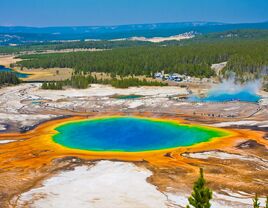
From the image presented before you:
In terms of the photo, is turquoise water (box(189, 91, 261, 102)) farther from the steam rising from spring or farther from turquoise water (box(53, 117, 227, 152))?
turquoise water (box(53, 117, 227, 152))

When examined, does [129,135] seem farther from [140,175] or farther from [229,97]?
[229,97]

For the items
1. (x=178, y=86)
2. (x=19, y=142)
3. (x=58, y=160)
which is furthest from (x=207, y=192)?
(x=178, y=86)

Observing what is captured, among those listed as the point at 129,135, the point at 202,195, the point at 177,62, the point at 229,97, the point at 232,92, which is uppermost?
the point at 177,62

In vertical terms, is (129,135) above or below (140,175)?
above

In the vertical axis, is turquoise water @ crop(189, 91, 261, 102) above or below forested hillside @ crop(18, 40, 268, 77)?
below

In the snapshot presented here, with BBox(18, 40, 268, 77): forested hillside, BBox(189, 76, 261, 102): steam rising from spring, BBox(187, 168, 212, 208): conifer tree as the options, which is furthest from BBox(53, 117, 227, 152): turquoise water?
BBox(18, 40, 268, 77): forested hillside

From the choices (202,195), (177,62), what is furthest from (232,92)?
(202,195)
